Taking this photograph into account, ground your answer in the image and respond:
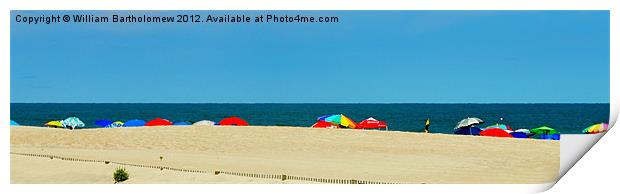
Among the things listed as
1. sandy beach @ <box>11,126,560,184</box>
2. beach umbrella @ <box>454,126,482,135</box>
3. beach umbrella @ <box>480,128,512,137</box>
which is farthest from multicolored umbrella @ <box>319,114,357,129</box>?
sandy beach @ <box>11,126,560,184</box>

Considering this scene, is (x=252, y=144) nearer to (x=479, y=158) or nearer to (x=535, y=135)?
(x=479, y=158)

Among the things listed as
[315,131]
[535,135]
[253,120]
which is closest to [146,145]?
→ [315,131]

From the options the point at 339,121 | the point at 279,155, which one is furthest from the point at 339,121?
the point at 279,155

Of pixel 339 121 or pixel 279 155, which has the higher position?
pixel 339 121

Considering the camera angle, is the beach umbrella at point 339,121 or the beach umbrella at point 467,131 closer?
the beach umbrella at point 467,131

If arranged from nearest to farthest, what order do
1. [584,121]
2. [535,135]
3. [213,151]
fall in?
[213,151], [535,135], [584,121]

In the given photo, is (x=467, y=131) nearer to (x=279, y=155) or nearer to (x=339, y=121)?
(x=339, y=121)

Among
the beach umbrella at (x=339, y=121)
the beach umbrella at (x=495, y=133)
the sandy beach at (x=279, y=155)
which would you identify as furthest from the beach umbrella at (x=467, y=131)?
the sandy beach at (x=279, y=155)

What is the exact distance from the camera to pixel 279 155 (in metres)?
27.3

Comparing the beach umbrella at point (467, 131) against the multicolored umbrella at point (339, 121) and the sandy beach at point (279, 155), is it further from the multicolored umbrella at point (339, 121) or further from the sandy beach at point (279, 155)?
the sandy beach at point (279, 155)

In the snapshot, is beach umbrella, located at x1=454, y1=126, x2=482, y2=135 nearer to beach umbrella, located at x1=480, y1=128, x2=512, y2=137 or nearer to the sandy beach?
beach umbrella, located at x1=480, y1=128, x2=512, y2=137

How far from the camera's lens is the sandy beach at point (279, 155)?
21.2m

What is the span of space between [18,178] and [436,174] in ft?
39.7

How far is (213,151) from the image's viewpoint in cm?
2869
